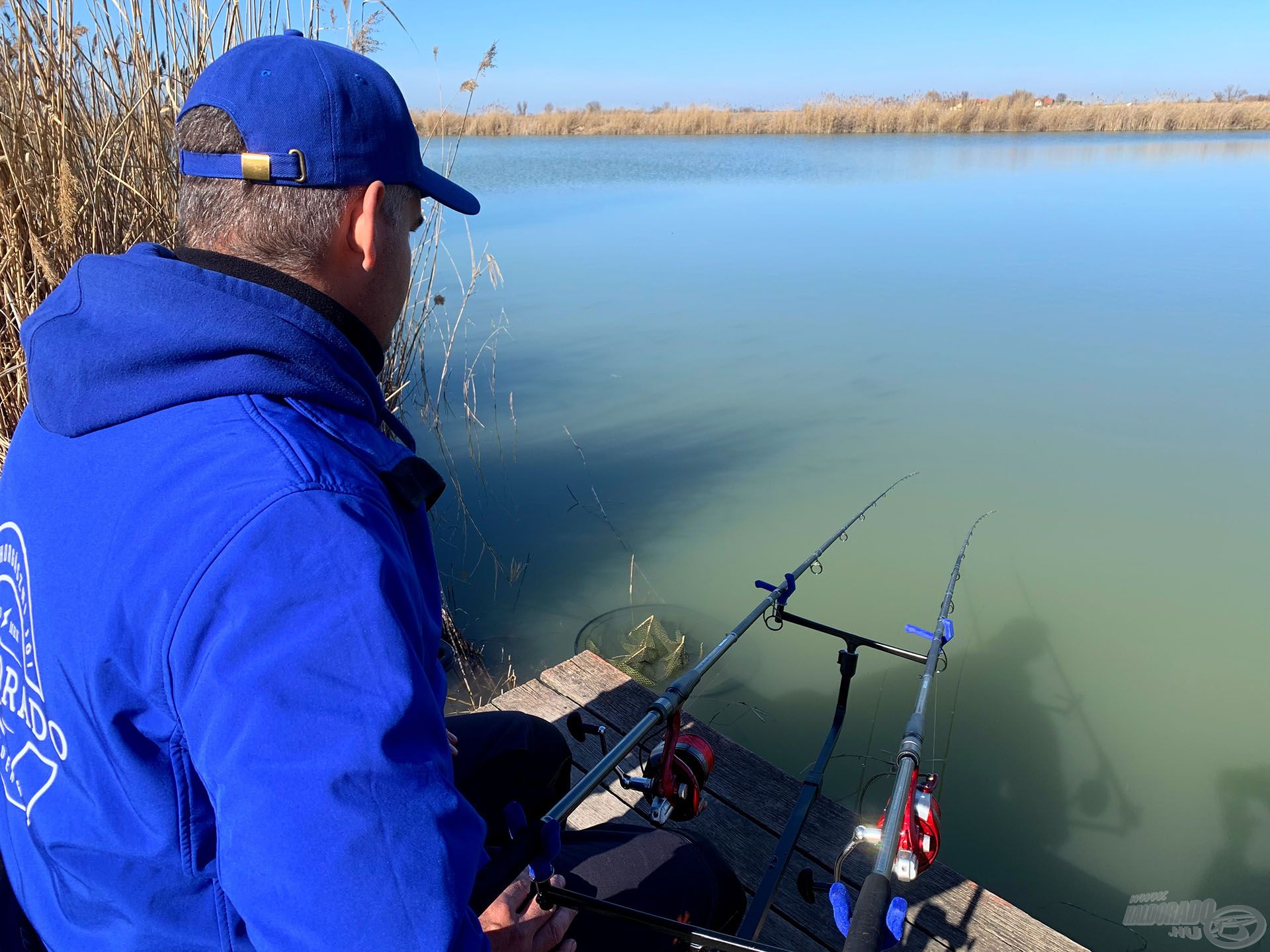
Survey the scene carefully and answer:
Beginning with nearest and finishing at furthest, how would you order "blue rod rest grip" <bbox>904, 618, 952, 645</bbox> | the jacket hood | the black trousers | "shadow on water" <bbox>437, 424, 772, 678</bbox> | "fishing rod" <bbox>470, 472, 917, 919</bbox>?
the jacket hood → "fishing rod" <bbox>470, 472, 917, 919</bbox> → the black trousers → "blue rod rest grip" <bbox>904, 618, 952, 645</bbox> → "shadow on water" <bbox>437, 424, 772, 678</bbox>

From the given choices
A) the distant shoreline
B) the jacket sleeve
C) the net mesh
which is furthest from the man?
the distant shoreline

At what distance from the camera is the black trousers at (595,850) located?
4.07 ft

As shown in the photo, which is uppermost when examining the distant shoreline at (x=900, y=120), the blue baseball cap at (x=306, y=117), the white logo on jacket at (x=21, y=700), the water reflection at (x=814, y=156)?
the distant shoreline at (x=900, y=120)

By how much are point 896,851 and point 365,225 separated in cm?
98

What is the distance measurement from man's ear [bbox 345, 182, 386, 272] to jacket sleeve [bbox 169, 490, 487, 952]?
1.18ft

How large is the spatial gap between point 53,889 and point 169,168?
1.97 m

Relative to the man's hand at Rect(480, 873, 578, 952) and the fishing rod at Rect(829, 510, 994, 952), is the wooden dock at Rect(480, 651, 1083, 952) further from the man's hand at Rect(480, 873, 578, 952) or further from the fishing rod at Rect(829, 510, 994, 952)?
the man's hand at Rect(480, 873, 578, 952)

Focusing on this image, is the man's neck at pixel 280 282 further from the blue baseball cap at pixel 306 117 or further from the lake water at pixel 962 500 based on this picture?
the lake water at pixel 962 500

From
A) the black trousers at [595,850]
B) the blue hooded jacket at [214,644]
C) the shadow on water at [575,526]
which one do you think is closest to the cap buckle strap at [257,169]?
the blue hooded jacket at [214,644]

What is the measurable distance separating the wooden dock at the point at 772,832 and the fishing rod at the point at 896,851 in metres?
0.26

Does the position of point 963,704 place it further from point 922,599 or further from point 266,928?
point 266,928

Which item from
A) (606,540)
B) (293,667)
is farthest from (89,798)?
(606,540)

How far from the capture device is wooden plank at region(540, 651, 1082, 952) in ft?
5.63

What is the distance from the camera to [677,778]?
160 centimetres
